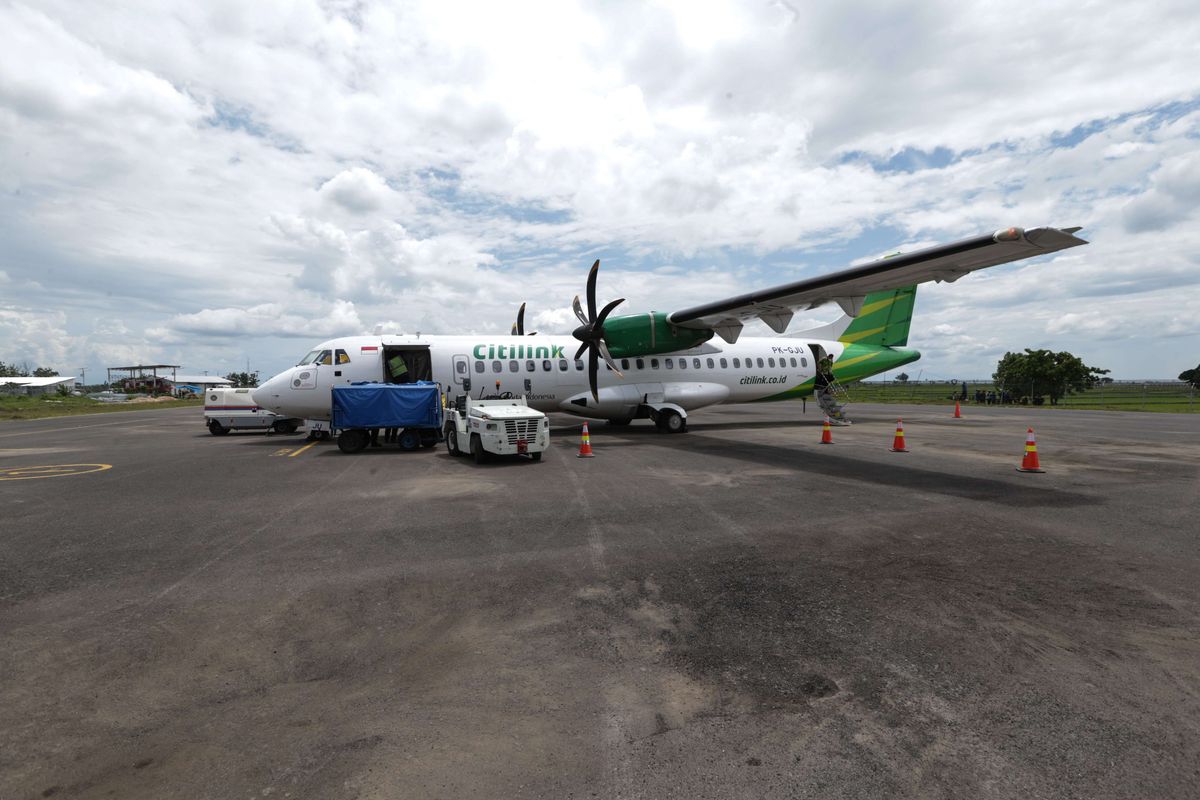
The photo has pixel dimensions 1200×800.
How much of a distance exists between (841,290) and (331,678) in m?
14.1

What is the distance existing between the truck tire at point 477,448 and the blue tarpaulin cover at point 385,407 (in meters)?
3.04

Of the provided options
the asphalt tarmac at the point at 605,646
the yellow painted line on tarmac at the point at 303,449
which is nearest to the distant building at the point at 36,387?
the yellow painted line on tarmac at the point at 303,449

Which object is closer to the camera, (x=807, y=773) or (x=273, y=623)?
(x=807, y=773)

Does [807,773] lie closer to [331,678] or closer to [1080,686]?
[1080,686]

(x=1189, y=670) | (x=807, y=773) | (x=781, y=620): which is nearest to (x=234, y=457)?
(x=781, y=620)

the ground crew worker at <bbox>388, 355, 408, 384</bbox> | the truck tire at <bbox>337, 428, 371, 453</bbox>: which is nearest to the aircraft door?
the ground crew worker at <bbox>388, 355, 408, 384</bbox>

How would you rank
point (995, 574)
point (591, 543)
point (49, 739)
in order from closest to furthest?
1. point (49, 739)
2. point (995, 574)
3. point (591, 543)

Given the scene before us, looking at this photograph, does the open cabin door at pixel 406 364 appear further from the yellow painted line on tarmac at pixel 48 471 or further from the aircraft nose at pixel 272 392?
the yellow painted line on tarmac at pixel 48 471

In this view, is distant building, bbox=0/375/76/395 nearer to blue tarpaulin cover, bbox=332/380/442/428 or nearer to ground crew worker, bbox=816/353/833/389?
blue tarpaulin cover, bbox=332/380/442/428

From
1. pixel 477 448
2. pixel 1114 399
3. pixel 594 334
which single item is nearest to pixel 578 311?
pixel 594 334

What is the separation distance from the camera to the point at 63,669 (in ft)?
13.5

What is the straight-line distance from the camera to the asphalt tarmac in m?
2.98

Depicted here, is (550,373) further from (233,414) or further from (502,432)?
(233,414)

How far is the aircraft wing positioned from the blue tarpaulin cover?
8204 mm
